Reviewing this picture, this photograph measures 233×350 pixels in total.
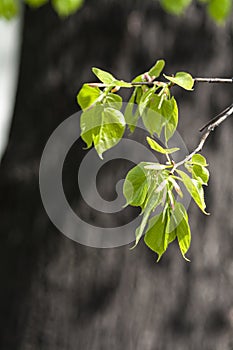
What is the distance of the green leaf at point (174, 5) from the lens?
1835 mm

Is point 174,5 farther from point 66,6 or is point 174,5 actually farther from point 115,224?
point 115,224

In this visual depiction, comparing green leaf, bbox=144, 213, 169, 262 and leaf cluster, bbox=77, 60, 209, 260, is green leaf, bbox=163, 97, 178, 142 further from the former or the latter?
green leaf, bbox=144, 213, 169, 262

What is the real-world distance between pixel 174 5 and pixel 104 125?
1.01m

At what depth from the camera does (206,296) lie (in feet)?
6.35

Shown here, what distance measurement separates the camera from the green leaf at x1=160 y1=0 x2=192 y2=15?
6.02ft

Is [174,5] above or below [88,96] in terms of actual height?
above

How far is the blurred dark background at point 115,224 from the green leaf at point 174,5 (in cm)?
9

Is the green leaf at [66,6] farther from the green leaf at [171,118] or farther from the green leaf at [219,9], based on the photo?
the green leaf at [171,118]

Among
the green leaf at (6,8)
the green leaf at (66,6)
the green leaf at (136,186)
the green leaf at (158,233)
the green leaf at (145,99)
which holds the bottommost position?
the green leaf at (158,233)

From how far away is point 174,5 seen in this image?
6.07 feet

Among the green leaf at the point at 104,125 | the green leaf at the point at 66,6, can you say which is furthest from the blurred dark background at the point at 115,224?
the green leaf at the point at 104,125

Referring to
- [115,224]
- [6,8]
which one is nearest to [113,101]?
[115,224]

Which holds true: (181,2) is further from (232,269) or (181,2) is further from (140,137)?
(232,269)

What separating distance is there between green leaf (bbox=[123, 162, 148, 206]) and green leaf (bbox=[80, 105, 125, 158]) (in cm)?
8
